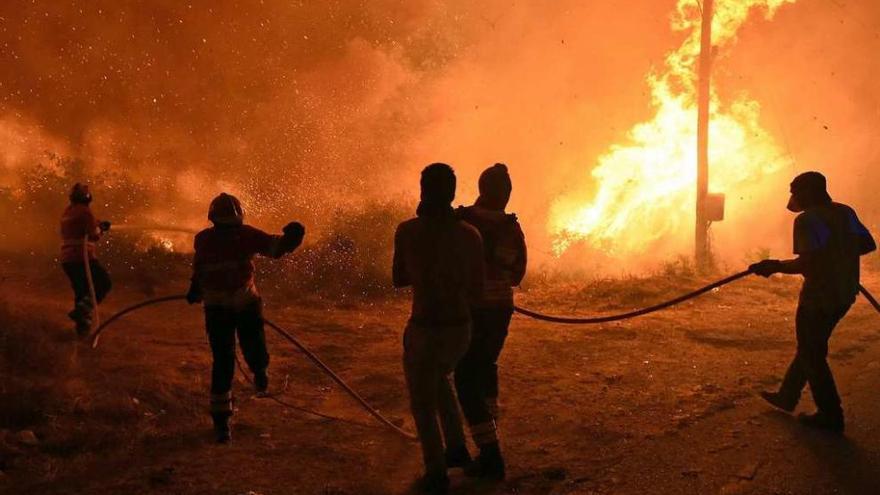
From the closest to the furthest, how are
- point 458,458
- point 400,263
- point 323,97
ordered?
point 400,263
point 458,458
point 323,97

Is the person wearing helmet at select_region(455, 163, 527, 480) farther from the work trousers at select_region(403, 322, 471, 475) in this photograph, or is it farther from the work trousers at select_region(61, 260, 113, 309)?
the work trousers at select_region(61, 260, 113, 309)

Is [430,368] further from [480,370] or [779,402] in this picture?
[779,402]

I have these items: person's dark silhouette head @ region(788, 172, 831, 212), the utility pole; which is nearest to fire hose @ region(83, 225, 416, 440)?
person's dark silhouette head @ region(788, 172, 831, 212)

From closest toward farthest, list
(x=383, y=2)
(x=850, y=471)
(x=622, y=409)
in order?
(x=850, y=471)
(x=622, y=409)
(x=383, y=2)

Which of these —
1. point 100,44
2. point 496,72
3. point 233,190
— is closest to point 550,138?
point 496,72

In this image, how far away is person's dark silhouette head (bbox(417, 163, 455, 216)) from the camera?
363 cm

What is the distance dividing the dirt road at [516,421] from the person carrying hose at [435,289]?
62 cm

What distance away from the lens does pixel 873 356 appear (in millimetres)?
6930

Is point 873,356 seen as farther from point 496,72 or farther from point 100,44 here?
point 100,44

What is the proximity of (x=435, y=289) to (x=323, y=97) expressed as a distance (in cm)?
1512

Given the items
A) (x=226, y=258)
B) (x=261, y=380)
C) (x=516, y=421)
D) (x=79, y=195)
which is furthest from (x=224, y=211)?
(x=79, y=195)

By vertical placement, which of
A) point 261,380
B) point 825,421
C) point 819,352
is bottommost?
point 825,421

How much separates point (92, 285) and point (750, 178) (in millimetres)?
18117

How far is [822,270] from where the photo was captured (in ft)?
15.4
